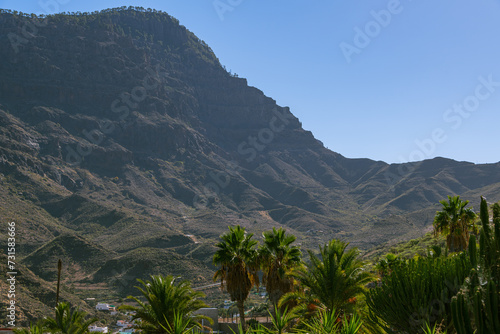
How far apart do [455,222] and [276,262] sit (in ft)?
48.1

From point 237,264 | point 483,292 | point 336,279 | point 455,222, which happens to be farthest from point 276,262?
point 483,292

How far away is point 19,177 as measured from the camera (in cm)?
16625

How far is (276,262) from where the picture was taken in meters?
28.1

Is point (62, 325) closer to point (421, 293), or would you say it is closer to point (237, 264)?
point (237, 264)

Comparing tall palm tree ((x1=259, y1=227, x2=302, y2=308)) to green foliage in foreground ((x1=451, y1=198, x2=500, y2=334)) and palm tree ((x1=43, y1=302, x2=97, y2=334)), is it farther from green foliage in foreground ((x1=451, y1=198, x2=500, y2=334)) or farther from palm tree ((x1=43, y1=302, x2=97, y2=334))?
green foliage in foreground ((x1=451, y1=198, x2=500, y2=334))

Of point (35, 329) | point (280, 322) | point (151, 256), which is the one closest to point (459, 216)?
point (280, 322)

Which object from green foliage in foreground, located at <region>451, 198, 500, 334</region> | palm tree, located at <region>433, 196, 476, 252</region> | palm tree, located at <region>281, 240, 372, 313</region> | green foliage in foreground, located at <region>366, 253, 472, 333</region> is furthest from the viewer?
palm tree, located at <region>433, 196, 476, 252</region>

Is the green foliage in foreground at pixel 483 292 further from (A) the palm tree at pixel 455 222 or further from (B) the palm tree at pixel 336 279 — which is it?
(A) the palm tree at pixel 455 222

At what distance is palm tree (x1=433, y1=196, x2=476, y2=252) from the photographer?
1316 inches

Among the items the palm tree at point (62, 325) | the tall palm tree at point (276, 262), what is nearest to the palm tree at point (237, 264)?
the tall palm tree at point (276, 262)

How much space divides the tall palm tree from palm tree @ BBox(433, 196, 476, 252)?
12957 mm

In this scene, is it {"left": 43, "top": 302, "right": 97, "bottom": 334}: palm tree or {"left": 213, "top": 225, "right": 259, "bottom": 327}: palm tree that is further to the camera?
{"left": 43, "top": 302, "right": 97, "bottom": 334}: palm tree

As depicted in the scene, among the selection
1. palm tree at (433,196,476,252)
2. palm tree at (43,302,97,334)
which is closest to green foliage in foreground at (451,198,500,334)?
palm tree at (433,196,476,252)

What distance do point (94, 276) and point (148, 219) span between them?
61.6m
